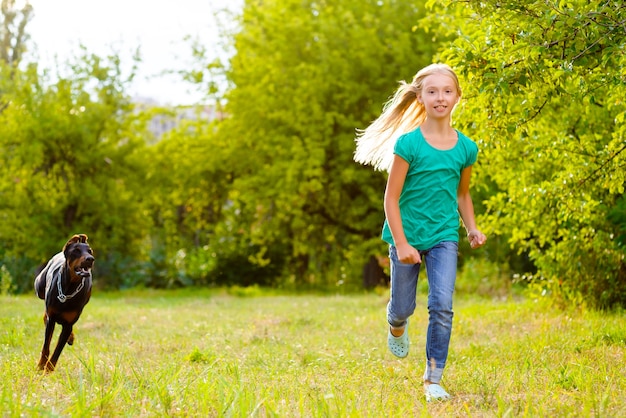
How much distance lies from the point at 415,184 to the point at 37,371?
264cm

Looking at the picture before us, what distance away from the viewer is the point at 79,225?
749 inches

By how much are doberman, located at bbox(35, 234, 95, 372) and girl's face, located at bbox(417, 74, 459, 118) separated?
233cm

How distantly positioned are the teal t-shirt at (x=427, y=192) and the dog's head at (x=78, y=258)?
193cm

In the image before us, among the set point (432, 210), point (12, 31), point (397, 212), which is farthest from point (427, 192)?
point (12, 31)

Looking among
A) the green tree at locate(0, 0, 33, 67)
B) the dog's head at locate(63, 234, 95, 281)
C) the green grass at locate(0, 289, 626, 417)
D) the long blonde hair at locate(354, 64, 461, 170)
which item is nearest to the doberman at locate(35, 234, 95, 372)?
the dog's head at locate(63, 234, 95, 281)

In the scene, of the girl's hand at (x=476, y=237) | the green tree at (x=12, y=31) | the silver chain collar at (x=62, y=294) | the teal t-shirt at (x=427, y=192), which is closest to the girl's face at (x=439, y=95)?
the teal t-shirt at (x=427, y=192)

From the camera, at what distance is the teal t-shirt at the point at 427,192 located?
4680mm

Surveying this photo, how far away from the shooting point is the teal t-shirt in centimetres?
468

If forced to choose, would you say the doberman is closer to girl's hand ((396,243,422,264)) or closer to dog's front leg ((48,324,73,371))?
dog's front leg ((48,324,73,371))

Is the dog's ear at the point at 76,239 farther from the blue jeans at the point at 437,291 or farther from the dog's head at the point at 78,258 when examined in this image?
the blue jeans at the point at 437,291

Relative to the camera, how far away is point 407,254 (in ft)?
14.6

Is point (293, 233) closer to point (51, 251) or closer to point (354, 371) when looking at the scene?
point (51, 251)

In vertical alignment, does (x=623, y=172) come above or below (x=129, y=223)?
above

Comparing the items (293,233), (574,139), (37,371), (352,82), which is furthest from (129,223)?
(37,371)
